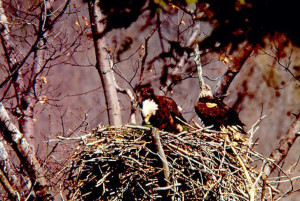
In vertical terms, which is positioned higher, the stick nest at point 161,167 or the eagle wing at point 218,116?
the eagle wing at point 218,116

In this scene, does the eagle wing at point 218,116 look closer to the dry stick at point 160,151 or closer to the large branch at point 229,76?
the dry stick at point 160,151

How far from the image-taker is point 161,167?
302 cm

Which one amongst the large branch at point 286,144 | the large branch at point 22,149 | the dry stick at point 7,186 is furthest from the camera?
the large branch at point 286,144

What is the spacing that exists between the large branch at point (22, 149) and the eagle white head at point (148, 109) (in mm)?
2716

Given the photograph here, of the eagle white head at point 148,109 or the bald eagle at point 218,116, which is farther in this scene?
the eagle white head at point 148,109

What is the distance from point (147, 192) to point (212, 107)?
1480mm

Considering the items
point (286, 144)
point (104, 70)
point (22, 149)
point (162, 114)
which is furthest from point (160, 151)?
point (286, 144)

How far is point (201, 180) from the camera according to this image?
3.05m

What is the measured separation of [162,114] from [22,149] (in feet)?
10.4

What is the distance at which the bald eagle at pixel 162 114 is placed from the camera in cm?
390

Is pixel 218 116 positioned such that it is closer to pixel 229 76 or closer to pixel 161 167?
pixel 161 167

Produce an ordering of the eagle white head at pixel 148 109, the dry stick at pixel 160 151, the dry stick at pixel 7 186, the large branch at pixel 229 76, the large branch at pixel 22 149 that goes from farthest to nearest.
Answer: the large branch at pixel 229 76 → the large branch at pixel 22 149 → the dry stick at pixel 7 186 → the eagle white head at pixel 148 109 → the dry stick at pixel 160 151

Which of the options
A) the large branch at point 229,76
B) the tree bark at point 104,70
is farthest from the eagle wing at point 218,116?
the tree bark at point 104,70

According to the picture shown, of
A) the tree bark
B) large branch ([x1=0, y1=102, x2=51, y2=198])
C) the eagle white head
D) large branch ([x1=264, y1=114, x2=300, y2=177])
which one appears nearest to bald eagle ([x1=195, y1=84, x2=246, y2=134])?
the eagle white head
